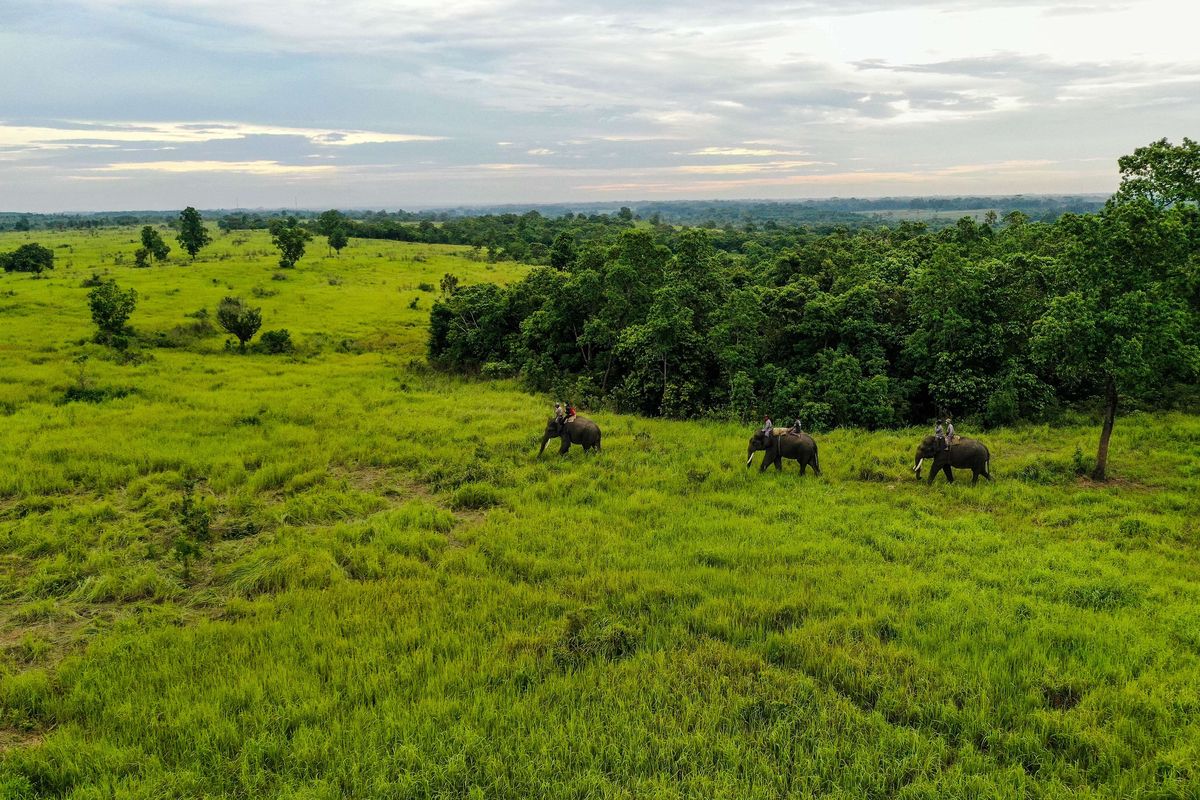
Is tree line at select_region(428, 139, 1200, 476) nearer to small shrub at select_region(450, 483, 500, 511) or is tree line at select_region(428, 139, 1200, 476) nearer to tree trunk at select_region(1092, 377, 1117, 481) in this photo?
tree trunk at select_region(1092, 377, 1117, 481)

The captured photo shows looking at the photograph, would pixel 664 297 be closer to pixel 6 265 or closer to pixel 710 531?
pixel 710 531

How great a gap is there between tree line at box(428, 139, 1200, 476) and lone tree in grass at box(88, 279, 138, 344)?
17962 millimetres

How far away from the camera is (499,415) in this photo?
21828 millimetres

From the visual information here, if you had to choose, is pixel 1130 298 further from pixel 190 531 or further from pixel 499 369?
pixel 499 369

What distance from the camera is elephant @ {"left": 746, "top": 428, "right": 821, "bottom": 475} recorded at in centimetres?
1555

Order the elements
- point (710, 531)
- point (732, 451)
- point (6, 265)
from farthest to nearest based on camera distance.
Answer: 1. point (6, 265)
2. point (732, 451)
3. point (710, 531)

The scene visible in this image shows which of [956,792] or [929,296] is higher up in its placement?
[929,296]

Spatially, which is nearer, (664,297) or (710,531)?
(710,531)

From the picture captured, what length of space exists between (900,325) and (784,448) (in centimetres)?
1012

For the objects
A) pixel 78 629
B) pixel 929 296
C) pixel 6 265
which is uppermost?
pixel 6 265

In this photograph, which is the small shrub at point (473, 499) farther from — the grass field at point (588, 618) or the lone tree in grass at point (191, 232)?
the lone tree in grass at point (191, 232)

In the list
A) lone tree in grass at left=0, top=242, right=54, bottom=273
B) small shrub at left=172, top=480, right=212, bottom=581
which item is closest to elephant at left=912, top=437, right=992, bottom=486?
small shrub at left=172, top=480, right=212, bottom=581

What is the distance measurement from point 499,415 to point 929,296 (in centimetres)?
1527

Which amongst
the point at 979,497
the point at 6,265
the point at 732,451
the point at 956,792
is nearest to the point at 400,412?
the point at 732,451
